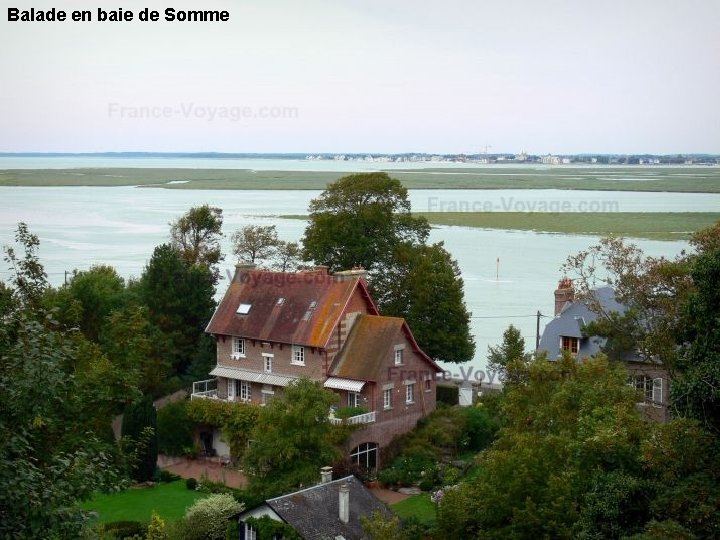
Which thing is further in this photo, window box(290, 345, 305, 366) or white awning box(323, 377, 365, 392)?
window box(290, 345, 305, 366)

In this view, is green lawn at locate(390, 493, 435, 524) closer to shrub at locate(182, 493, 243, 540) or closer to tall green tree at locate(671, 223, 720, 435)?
shrub at locate(182, 493, 243, 540)

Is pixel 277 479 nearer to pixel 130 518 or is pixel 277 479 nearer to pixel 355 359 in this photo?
pixel 130 518

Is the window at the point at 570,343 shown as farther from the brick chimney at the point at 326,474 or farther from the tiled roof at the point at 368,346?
the brick chimney at the point at 326,474

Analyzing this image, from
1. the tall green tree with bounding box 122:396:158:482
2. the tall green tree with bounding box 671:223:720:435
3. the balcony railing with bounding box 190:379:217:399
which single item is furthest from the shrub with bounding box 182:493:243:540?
the tall green tree with bounding box 671:223:720:435

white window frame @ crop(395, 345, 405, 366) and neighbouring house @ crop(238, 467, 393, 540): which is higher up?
white window frame @ crop(395, 345, 405, 366)

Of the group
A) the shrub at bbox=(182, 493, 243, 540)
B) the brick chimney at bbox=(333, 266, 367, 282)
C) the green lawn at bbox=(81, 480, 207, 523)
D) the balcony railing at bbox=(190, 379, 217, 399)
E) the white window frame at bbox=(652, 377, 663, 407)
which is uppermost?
the brick chimney at bbox=(333, 266, 367, 282)

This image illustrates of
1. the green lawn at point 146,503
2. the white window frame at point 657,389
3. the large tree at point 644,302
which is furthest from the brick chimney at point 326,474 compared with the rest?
the white window frame at point 657,389
